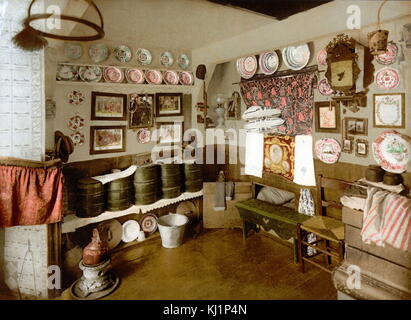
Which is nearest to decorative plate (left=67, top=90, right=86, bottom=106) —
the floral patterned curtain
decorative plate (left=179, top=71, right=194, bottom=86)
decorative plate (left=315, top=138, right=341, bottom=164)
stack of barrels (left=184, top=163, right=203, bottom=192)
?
decorative plate (left=179, top=71, right=194, bottom=86)

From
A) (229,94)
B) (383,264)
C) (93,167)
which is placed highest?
(229,94)

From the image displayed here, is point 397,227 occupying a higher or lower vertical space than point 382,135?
lower

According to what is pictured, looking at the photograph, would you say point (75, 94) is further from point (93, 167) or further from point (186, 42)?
point (186, 42)

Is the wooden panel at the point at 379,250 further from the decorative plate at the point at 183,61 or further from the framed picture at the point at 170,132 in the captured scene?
the decorative plate at the point at 183,61

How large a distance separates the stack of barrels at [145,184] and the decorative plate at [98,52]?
6.35 ft

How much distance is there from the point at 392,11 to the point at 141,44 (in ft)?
13.0

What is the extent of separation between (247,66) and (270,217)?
2.77m

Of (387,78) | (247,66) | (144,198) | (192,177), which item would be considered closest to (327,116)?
(387,78)

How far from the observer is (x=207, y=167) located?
653cm

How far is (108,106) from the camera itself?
17.7 feet

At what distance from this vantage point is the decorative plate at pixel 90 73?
16.3 ft

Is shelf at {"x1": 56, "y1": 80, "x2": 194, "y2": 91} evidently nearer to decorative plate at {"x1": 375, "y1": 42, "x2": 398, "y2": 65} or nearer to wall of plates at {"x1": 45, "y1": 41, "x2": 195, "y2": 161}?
wall of plates at {"x1": 45, "y1": 41, "x2": 195, "y2": 161}

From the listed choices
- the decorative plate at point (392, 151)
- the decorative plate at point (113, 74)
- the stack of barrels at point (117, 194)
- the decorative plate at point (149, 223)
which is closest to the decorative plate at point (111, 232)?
the decorative plate at point (149, 223)

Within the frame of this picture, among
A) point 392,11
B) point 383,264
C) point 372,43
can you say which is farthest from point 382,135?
point 383,264
